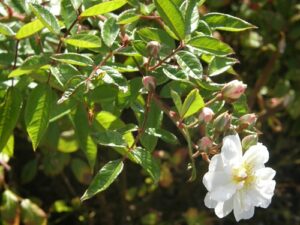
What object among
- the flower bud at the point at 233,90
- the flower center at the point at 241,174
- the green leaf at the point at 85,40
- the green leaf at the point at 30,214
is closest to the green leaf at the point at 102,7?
the green leaf at the point at 85,40

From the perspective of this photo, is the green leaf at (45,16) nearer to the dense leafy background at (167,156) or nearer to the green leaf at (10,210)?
the dense leafy background at (167,156)

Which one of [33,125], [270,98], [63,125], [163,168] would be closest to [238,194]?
[33,125]

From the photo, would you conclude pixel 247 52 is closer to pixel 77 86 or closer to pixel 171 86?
pixel 171 86

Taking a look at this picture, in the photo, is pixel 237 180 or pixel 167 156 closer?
pixel 237 180

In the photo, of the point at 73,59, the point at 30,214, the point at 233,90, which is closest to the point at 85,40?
the point at 73,59

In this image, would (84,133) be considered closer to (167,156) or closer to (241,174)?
(241,174)

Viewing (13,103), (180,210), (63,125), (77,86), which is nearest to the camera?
(77,86)

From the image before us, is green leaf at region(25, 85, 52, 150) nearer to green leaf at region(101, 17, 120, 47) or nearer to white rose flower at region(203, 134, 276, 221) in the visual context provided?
green leaf at region(101, 17, 120, 47)
